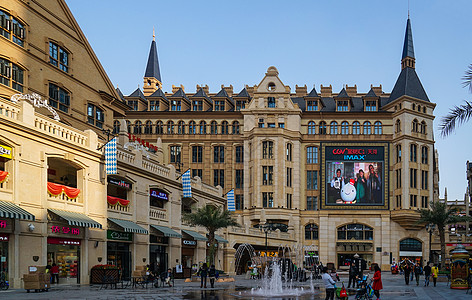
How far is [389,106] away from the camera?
87.0 meters

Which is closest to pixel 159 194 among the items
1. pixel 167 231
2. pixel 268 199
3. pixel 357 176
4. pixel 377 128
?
pixel 167 231

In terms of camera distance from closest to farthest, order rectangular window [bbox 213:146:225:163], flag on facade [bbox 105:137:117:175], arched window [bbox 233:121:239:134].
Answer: flag on facade [bbox 105:137:117:175]
rectangular window [bbox 213:146:225:163]
arched window [bbox 233:121:239:134]

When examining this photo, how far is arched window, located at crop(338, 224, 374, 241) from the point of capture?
277ft

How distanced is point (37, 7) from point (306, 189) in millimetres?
52770

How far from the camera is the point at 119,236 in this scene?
1614 inches

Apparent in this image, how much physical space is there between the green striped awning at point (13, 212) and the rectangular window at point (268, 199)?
178 feet

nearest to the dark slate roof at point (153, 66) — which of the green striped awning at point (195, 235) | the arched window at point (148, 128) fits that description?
the arched window at point (148, 128)

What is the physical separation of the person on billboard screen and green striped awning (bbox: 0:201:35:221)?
60842 mm

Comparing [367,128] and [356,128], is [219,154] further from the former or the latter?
[367,128]

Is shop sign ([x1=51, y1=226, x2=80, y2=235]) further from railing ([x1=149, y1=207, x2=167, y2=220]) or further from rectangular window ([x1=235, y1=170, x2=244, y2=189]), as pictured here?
rectangular window ([x1=235, y1=170, x2=244, y2=189])

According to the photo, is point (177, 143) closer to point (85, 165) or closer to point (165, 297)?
point (85, 165)

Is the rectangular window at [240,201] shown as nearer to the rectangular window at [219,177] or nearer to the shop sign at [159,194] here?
the rectangular window at [219,177]

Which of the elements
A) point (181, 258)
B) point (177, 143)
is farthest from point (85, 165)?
point (177, 143)

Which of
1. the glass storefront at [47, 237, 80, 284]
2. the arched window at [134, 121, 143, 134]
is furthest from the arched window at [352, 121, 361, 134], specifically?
the glass storefront at [47, 237, 80, 284]
